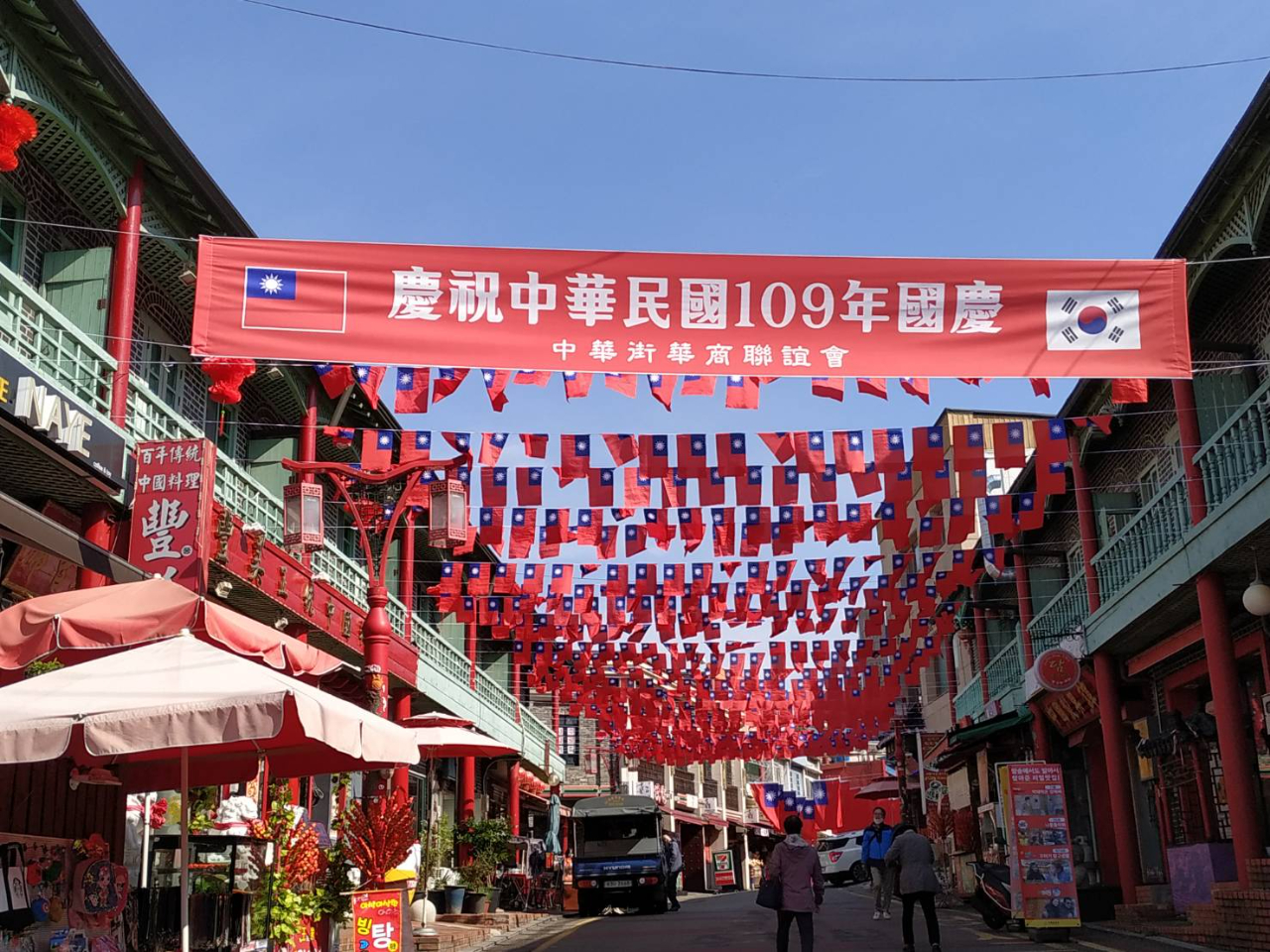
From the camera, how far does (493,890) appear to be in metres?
26.6

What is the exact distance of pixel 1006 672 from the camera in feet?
98.5

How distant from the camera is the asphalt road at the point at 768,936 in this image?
15.6 meters

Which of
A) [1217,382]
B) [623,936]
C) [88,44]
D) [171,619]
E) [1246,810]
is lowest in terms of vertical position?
[623,936]

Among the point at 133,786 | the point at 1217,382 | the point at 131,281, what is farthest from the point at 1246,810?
the point at 131,281

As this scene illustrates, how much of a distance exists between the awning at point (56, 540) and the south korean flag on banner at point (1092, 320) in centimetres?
941

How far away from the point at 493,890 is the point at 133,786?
16378 mm

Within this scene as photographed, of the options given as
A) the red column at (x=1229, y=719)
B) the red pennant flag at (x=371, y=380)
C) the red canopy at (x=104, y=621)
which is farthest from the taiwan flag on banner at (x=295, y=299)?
the red column at (x=1229, y=719)

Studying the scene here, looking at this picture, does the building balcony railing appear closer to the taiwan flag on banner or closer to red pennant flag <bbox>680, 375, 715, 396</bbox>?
the taiwan flag on banner

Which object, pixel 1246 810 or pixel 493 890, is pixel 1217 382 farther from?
pixel 493 890

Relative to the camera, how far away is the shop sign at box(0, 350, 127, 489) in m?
10.7

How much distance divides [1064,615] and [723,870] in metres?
32.5

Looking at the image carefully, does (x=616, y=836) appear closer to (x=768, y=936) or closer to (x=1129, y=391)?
(x=768, y=936)

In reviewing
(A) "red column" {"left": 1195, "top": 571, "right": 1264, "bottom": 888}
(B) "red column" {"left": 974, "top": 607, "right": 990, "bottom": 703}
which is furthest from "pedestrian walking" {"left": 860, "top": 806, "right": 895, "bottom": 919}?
(B) "red column" {"left": 974, "top": 607, "right": 990, "bottom": 703}

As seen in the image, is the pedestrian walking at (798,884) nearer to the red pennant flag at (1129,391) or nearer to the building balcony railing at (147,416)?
the red pennant flag at (1129,391)
